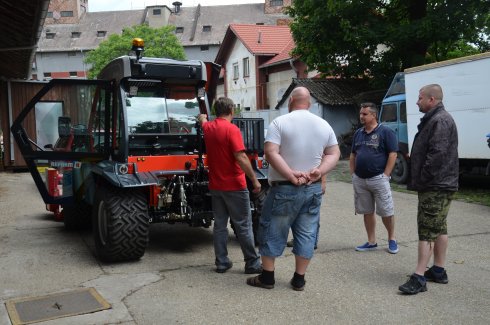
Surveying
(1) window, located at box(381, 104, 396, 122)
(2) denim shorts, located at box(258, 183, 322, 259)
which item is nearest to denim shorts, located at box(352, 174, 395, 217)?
(2) denim shorts, located at box(258, 183, 322, 259)

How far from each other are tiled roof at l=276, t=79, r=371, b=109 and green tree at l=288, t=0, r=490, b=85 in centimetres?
119

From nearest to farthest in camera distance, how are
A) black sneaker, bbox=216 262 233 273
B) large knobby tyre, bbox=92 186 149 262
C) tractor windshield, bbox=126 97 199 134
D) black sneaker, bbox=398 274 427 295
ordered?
black sneaker, bbox=398 274 427 295 < black sneaker, bbox=216 262 233 273 < large knobby tyre, bbox=92 186 149 262 < tractor windshield, bbox=126 97 199 134

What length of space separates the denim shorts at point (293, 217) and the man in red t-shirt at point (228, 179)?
53 cm

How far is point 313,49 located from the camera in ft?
70.0

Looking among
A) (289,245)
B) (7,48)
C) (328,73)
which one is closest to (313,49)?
(328,73)

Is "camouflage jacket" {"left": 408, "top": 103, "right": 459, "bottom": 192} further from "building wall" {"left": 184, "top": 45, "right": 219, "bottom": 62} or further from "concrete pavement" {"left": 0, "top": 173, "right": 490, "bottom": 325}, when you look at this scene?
"building wall" {"left": 184, "top": 45, "right": 219, "bottom": 62}

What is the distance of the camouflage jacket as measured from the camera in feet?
15.3

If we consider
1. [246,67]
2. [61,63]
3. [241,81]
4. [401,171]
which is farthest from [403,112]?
[61,63]

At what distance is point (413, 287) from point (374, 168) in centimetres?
179

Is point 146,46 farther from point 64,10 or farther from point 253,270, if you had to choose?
point 253,270

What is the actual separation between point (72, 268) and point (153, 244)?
131cm

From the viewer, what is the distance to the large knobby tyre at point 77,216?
780 centimetres

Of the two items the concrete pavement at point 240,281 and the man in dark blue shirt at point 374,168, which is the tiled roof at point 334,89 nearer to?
the concrete pavement at point 240,281

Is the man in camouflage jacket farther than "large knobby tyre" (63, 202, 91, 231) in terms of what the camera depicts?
No
